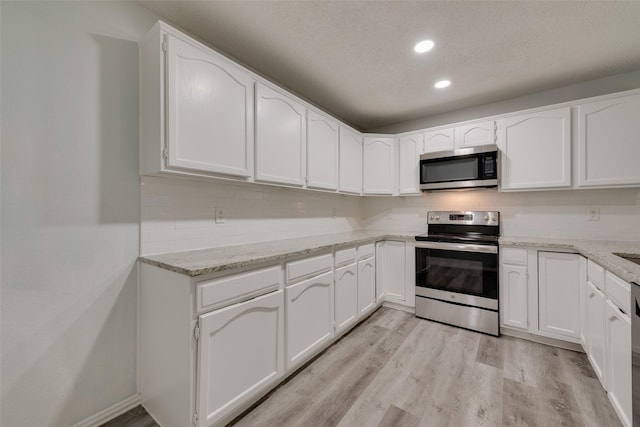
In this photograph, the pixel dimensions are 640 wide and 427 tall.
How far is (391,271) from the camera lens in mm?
3018

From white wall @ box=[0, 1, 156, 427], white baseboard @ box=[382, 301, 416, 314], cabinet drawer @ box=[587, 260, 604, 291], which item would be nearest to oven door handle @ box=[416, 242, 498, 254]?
cabinet drawer @ box=[587, 260, 604, 291]

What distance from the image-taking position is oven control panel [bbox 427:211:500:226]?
2831mm

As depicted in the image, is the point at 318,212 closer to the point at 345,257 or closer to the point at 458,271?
the point at 345,257

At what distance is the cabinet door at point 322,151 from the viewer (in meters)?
2.41

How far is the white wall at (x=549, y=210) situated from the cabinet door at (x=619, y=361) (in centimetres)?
139

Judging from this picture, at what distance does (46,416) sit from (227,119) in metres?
1.82

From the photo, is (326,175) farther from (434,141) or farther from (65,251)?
(65,251)

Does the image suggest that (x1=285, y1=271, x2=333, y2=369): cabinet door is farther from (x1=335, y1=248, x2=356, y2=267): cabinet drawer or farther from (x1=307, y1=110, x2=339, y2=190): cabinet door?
(x1=307, y1=110, x2=339, y2=190): cabinet door

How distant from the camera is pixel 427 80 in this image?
2.46 meters

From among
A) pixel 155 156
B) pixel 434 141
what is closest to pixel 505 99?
pixel 434 141

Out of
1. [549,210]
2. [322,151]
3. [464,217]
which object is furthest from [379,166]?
[549,210]

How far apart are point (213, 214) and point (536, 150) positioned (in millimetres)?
2959

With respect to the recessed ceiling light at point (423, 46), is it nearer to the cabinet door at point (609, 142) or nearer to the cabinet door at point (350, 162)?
the cabinet door at point (350, 162)

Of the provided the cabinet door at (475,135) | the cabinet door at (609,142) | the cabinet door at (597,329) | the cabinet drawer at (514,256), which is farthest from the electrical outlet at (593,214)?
the cabinet door at (475,135)
